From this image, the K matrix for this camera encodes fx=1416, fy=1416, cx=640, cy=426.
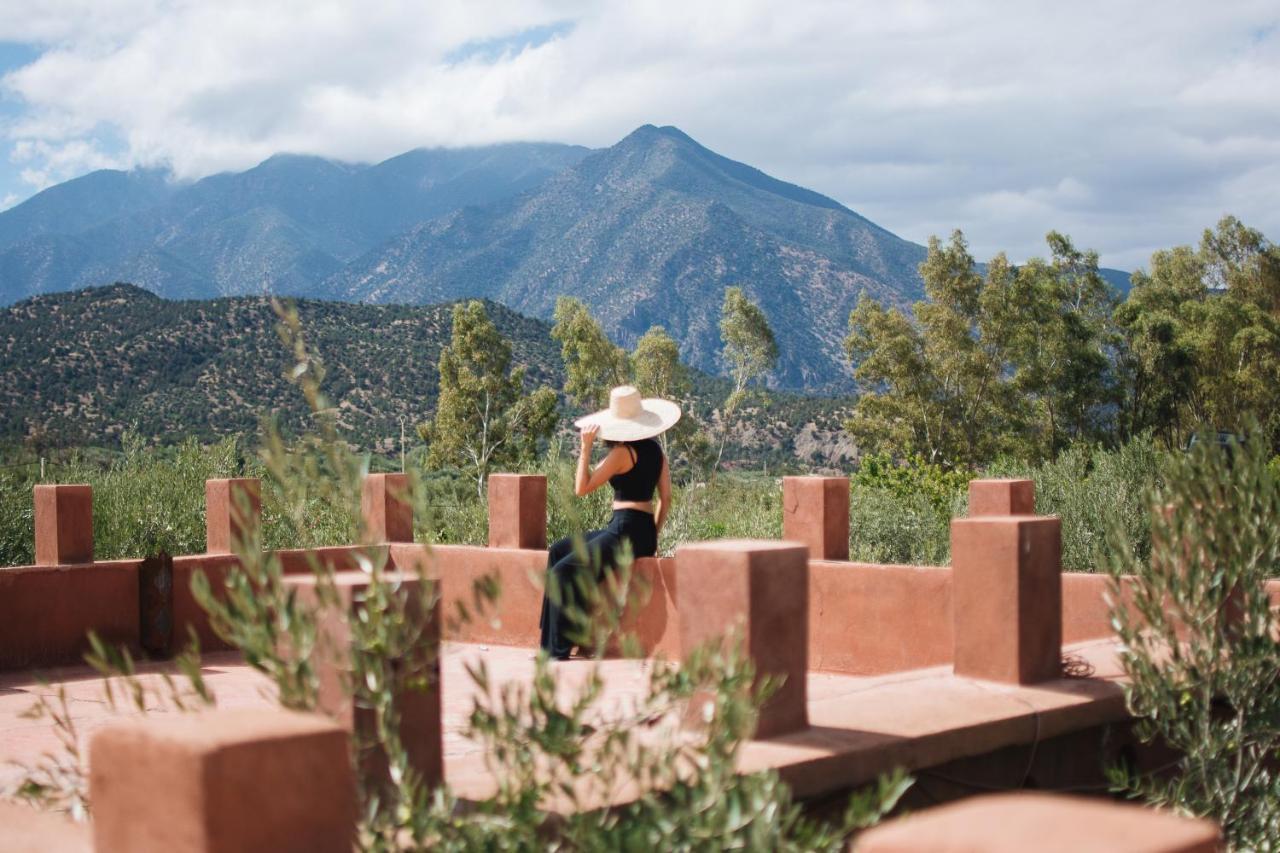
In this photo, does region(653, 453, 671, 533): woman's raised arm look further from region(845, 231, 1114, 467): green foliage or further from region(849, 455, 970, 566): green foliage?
region(845, 231, 1114, 467): green foliage

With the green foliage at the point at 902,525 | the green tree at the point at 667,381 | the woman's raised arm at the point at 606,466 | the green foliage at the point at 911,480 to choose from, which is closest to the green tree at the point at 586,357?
the green tree at the point at 667,381

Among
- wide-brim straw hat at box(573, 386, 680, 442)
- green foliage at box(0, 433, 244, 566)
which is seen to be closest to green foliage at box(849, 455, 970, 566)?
wide-brim straw hat at box(573, 386, 680, 442)

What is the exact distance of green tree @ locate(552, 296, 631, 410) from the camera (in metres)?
39.8

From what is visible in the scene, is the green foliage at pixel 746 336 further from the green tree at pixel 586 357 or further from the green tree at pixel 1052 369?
the green tree at pixel 1052 369

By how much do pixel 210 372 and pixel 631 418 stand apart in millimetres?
44623

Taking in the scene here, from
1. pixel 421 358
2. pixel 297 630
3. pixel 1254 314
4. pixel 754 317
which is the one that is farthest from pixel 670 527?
pixel 421 358

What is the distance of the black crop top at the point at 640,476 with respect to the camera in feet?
28.7

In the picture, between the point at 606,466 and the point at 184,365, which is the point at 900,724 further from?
the point at 184,365

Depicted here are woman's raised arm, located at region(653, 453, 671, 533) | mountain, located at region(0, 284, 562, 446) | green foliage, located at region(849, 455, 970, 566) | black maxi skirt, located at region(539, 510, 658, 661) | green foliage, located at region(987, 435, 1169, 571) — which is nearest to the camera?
black maxi skirt, located at region(539, 510, 658, 661)

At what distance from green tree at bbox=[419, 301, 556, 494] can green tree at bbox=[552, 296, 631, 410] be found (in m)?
1.52

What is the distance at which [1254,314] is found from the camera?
141 ft

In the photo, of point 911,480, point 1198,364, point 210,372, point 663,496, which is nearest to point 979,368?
point 1198,364

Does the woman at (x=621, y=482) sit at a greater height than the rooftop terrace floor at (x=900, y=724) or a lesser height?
greater

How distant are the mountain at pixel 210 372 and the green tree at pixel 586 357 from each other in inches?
185
